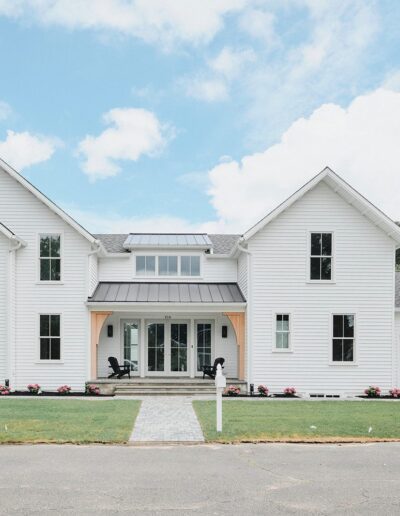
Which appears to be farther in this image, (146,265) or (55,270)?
(146,265)

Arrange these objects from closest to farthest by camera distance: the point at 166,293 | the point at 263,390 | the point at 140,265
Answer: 1. the point at 263,390
2. the point at 166,293
3. the point at 140,265

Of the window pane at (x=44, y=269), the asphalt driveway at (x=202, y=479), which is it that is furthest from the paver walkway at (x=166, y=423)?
the window pane at (x=44, y=269)

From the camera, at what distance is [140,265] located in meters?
20.9

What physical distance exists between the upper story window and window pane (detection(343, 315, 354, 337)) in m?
6.36

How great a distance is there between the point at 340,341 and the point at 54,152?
1701cm

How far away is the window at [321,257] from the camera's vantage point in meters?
18.3

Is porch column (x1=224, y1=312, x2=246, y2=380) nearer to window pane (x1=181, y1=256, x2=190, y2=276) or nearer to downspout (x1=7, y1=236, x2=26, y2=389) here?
window pane (x1=181, y1=256, x2=190, y2=276)

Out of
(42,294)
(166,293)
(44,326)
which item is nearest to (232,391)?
(166,293)

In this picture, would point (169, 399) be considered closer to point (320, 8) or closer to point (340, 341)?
point (340, 341)

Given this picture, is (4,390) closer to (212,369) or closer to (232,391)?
(212,369)

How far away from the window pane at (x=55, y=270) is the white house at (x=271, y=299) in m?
0.05

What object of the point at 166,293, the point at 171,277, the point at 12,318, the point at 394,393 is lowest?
the point at 394,393

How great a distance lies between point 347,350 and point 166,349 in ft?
23.5

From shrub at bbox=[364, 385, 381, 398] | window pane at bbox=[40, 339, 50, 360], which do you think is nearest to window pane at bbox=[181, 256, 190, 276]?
window pane at bbox=[40, 339, 50, 360]
